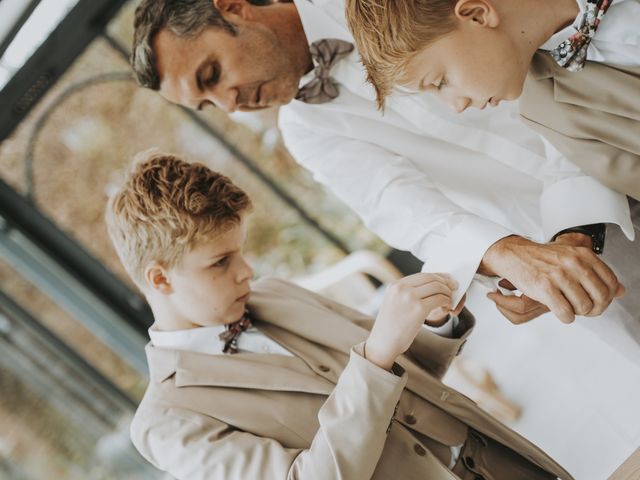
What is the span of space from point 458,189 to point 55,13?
1.68 m

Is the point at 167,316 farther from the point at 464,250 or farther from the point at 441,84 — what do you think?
the point at 441,84

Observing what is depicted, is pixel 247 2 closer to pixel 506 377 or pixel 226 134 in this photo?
pixel 226 134

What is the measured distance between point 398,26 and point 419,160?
34.6 inches

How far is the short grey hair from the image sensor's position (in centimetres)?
175

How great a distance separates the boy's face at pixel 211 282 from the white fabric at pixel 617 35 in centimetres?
94

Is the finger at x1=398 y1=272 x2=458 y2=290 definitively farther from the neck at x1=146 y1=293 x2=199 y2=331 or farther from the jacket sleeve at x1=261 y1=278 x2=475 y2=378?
the neck at x1=146 y1=293 x2=199 y2=331

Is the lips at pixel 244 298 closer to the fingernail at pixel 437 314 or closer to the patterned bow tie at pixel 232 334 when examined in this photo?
the patterned bow tie at pixel 232 334

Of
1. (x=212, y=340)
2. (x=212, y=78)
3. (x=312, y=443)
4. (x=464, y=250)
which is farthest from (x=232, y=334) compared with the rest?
(x=212, y=78)

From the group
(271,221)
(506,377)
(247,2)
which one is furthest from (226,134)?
(506,377)

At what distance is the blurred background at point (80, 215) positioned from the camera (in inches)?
97.1

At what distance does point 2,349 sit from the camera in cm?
257

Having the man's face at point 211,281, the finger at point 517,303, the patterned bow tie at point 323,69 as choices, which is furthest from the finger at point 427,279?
the patterned bow tie at point 323,69

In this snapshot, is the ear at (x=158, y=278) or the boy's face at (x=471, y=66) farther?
the ear at (x=158, y=278)

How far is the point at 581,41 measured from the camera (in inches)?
48.3
